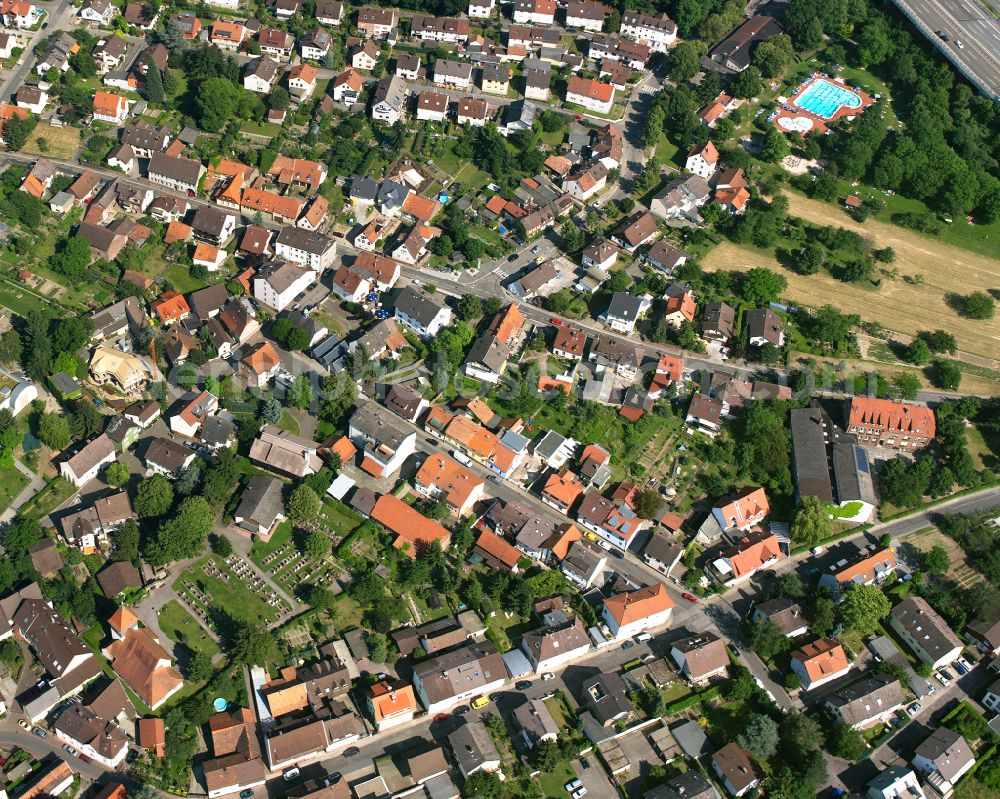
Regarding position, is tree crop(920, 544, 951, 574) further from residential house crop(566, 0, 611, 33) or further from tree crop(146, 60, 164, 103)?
tree crop(146, 60, 164, 103)

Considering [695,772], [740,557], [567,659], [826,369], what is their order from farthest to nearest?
[826,369] → [740,557] → [567,659] → [695,772]

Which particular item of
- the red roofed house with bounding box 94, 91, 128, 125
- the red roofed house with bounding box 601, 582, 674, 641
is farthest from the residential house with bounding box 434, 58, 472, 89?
the red roofed house with bounding box 601, 582, 674, 641

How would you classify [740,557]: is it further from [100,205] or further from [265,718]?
[100,205]

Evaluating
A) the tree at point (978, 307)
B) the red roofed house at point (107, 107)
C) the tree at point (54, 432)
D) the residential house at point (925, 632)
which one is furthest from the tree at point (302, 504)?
the tree at point (978, 307)

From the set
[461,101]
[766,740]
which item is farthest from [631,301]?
[766,740]

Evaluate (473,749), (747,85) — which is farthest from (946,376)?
(473,749)

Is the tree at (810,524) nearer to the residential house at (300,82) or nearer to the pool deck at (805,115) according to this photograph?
the pool deck at (805,115)

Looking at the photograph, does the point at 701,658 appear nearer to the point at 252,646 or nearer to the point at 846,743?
the point at 846,743
